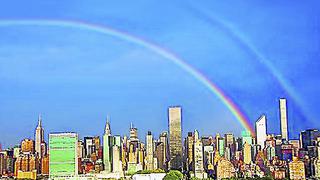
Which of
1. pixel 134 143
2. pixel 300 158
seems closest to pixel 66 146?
pixel 134 143

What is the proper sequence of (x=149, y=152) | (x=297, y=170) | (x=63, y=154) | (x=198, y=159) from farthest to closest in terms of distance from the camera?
(x=149, y=152) → (x=198, y=159) → (x=63, y=154) → (x=297, y=170)

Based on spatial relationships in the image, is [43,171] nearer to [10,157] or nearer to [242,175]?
[10,157]

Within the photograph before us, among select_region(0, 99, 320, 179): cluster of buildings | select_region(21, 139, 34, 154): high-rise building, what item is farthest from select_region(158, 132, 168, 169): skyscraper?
select_region(21, 139, 34, 154): high-rise building

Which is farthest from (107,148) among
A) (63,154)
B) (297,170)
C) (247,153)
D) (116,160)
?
(297,170)

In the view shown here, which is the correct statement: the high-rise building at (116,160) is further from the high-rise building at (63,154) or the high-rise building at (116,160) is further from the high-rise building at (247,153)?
the high-rise building at (247,153)

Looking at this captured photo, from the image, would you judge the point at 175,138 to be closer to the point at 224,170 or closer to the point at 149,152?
the point at 149,152

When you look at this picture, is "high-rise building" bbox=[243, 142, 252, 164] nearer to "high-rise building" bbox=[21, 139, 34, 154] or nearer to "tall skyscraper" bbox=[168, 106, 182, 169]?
"tall skyscraper" bbox=[168, 106, 182, 169]

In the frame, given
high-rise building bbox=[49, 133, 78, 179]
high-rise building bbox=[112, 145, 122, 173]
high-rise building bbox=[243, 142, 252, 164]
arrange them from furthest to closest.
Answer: high-rise building bbox=[112, 145, 122, 173] < high-rise building bbox=[243, 142, 252, 164] < high-rise building bbox=[49, 133, 78, 179]
